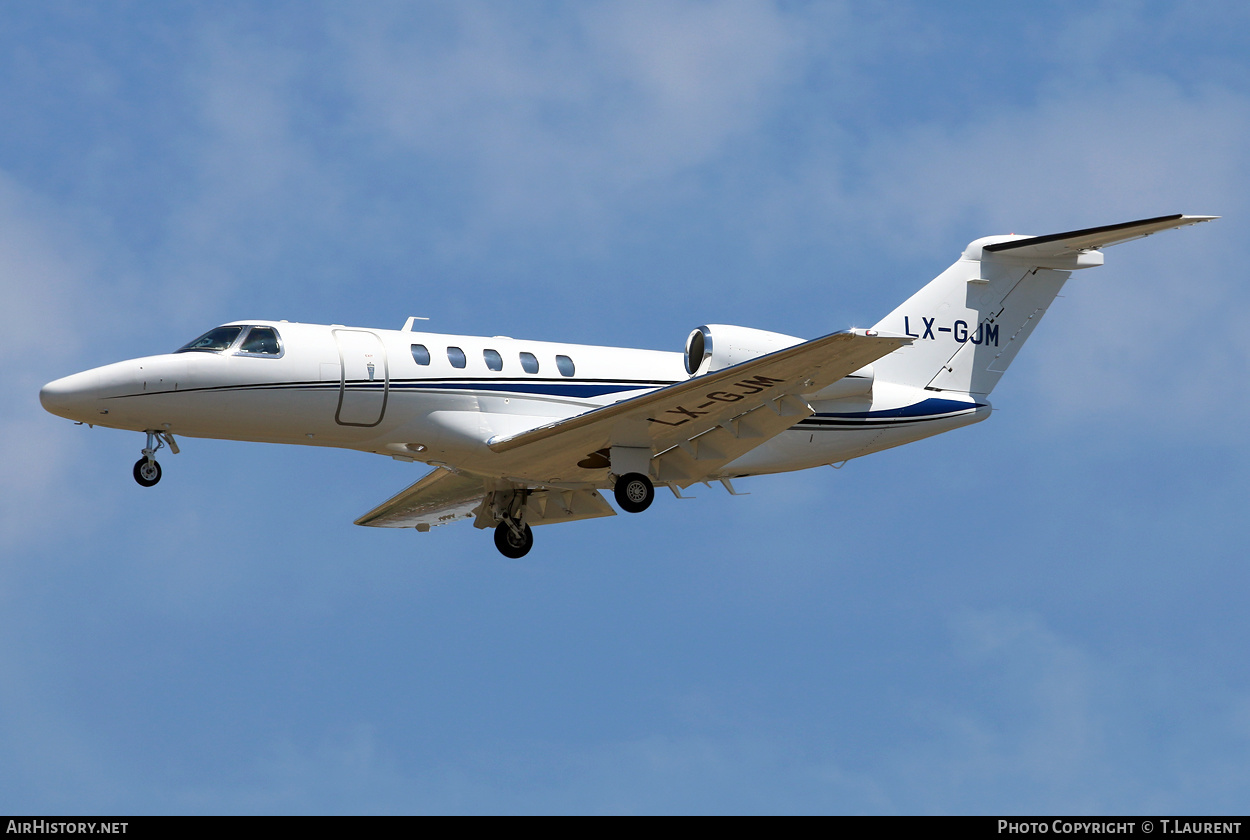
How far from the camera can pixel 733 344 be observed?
790 inches

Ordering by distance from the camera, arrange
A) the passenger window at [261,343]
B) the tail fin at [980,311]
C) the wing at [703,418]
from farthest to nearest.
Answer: the tail fin at [980,311], the passenger window at [261,343], the wing at [703,418]

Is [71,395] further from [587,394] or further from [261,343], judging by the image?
[587,394]

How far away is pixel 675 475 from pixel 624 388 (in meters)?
1.47

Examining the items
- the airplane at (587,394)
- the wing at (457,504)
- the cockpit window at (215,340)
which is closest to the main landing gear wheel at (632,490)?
the airplane at (587,394)

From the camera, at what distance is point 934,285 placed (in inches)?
930

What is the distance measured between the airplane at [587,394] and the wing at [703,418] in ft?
0.11

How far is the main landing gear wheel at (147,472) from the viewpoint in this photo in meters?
19.4

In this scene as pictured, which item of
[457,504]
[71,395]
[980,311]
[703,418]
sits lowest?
[457,504]

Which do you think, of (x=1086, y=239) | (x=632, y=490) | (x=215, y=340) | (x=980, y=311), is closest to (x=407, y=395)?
(x=215, y=340)

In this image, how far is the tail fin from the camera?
2312 cm

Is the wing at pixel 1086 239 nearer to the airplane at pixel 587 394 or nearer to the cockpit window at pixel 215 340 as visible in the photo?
the airplane at pixel 587 394

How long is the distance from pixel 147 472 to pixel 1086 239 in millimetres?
14108

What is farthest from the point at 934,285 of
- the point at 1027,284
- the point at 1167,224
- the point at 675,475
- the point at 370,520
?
the point at 370,520
